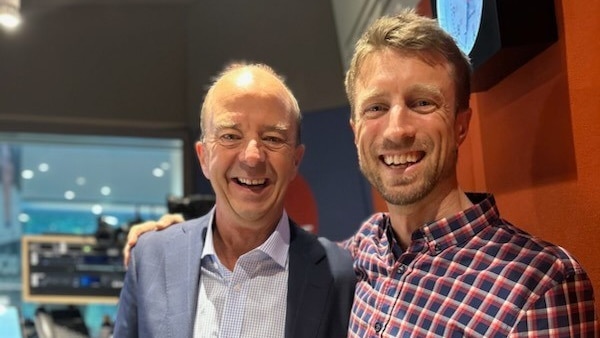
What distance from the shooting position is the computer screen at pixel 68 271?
5461 millimetres

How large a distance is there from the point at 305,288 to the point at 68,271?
3896 millimetres

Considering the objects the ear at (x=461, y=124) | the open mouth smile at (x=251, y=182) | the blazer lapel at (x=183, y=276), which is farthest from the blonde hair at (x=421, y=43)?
the blazer lapel at (x=183, y=276)

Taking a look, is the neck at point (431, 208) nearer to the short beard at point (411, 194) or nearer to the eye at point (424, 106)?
the short beard at point (411, 194)

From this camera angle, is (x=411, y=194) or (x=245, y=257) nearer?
(x=411, y=194)

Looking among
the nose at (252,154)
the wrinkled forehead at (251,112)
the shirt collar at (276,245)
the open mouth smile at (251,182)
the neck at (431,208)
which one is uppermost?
the wrinkled forehead at (251,112)

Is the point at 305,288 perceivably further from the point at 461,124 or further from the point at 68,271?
the point at 68,271

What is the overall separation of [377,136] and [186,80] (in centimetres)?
481

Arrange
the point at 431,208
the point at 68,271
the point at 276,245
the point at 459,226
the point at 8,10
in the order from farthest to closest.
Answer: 1. the point at 68,271
2. the point at 8,10
3. the point at 276,245
4. the point at 431,208
5. the point at 459,226

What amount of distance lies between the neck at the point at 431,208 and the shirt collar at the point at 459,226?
7 cm

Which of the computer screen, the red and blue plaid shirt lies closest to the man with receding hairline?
the red and blue plaid shirt

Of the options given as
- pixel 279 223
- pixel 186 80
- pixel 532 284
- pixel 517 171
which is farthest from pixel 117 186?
pixel 532 284

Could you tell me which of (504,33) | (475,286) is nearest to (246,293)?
(475,286)

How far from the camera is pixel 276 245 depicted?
223cm

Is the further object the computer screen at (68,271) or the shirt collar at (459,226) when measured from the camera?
the computer screen at (68,271)
